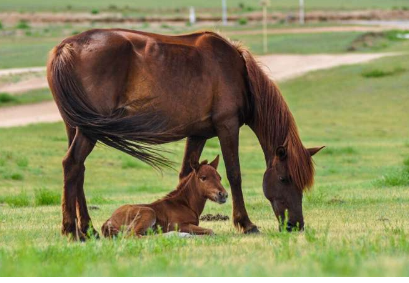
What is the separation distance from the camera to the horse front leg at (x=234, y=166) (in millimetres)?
10461

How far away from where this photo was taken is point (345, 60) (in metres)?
39.5

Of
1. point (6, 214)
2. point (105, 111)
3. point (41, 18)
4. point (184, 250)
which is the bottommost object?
point (41, 18)

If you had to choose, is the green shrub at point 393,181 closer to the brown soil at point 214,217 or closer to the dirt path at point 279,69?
the brown soil at point 214,217

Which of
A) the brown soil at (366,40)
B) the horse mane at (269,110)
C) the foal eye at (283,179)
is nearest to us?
the foal eye at (283,179)

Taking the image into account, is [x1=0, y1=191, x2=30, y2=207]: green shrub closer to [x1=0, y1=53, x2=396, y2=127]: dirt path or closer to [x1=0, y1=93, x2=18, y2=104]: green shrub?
[x1=0, y1=53, x2=396, y2=127]: dirt path

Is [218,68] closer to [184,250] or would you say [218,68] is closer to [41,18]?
[184,250]

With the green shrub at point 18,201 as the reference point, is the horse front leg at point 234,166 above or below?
above

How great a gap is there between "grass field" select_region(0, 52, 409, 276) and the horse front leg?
165 mm

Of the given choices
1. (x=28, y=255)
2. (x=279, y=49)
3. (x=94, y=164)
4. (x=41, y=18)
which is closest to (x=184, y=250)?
(x=28, y=255)

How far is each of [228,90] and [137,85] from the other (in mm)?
1042

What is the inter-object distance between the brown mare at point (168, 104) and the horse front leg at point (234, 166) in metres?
0.01

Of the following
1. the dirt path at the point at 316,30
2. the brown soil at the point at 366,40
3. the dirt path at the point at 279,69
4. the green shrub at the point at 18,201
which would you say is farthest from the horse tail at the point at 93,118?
the dirt path at the point at 316,30

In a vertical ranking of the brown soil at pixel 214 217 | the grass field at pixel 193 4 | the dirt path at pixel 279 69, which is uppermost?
the brown soil at pixel 214 217

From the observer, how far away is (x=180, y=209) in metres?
10.3
